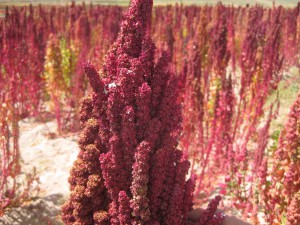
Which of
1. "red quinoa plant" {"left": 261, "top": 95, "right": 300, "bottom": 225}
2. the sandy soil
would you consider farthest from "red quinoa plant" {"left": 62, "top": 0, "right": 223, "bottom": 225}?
the sandy soil

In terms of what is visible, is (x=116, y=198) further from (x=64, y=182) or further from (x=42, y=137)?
(x=42, y=137)

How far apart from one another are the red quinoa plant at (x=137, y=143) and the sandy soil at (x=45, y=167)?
2367mm

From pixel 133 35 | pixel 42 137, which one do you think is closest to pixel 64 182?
pixel 42 137

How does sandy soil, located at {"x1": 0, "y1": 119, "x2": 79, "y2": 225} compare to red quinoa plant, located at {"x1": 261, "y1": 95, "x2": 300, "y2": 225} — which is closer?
red quinoa plant, located at {"x1": 261, "y1": 95, "x2": 300, "y2": 225}

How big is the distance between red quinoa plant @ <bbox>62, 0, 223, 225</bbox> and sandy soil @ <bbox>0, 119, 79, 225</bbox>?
2367 mm

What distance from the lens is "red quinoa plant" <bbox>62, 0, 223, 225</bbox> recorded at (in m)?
1.43

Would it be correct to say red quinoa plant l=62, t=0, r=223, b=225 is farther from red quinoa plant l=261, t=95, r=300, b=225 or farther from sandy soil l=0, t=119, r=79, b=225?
sandy soil l=0, t=119, r=79, b=225

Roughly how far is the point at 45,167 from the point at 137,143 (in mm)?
3892

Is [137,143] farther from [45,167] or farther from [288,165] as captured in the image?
[45,167]

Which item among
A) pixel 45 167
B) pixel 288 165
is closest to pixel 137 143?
pixel 288 165

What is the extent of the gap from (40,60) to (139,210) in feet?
19.1

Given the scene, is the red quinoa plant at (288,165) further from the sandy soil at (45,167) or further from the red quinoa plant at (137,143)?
the sandy soil at (45,167)

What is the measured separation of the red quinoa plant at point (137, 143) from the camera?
56.5 inches

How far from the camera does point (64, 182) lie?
15.0ft
